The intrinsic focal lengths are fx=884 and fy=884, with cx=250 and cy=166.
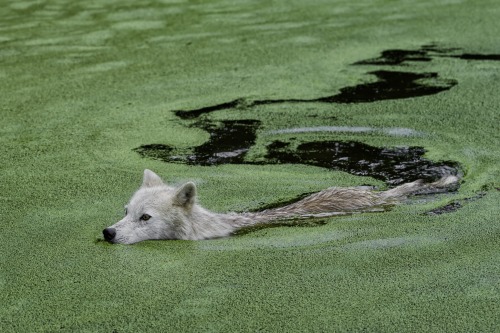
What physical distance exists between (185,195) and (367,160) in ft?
3.42

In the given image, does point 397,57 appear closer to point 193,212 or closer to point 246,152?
point 246,152

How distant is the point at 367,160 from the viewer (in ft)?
13.0

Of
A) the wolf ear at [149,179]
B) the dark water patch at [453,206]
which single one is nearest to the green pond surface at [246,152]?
the dark water patch at [453,206]

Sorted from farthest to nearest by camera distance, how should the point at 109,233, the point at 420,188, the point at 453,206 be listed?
1. the point at 420,188
2. the point at 453,206
3. the point at 109,233

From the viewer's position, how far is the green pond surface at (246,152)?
2592 mm

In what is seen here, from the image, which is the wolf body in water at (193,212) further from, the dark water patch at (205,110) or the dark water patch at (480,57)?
the dark water patch at (480,57)

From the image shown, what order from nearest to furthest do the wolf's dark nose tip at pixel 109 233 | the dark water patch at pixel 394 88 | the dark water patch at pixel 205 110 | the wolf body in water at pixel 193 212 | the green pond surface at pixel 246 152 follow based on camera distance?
the green pond surface at pixel 246 152 < the wolf's dark nose tip at pixel 109 233 < the wolf body in water at pixel 193 212 < the dark water patch at pixel 205 110 < the dark water patch at pixel 394 88

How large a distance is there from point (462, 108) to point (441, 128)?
34 centimetres

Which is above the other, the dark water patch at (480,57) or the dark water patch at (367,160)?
the dark water patch at (480,57)

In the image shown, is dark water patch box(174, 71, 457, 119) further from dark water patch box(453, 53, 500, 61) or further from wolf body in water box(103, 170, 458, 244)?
wolf body in water box(103, 170, 458, 244)

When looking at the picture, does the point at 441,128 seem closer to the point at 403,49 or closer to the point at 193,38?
the point at 403,49

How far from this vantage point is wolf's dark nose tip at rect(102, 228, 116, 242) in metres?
3.03

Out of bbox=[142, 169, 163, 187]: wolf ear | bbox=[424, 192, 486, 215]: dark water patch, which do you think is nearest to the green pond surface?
bbox=[424, 192, 486, 215]: dark water patch

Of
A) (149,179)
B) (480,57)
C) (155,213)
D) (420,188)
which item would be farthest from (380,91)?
(155,213)
